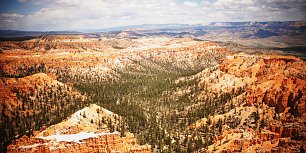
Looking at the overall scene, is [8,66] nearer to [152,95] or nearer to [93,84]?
[93,84]

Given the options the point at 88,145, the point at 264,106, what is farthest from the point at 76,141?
the point at 264,106

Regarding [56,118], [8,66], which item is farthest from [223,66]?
[8,66]

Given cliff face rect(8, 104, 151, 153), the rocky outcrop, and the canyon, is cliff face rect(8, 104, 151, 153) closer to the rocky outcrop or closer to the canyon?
the rocky outcrop

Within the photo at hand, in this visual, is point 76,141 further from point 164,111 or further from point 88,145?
point 164,111

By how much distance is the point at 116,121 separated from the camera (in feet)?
266

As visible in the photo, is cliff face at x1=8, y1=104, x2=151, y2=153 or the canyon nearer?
cliff face at x1=8, y1=104, x2=151, y2=153

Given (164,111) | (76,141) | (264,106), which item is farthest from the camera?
(164,111)

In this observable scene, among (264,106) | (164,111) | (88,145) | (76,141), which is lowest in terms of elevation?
(164,111)

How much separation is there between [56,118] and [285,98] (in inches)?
2607

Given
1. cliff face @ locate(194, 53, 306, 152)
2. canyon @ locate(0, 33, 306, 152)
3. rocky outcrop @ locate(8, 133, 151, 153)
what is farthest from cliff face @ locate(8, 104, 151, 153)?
cliff face @ locate(194, 53, 306, 152)

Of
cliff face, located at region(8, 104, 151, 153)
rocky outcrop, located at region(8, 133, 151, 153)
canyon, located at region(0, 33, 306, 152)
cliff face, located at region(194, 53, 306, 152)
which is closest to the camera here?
cliff face, located at region(194, 53, 306, 152)

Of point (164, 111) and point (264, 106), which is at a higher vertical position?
point (264, 106)

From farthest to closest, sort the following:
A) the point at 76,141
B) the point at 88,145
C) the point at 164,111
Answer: the point at 164,111 → the point at 88,145 → the point at 76,141

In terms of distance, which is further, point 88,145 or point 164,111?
point 164,111
